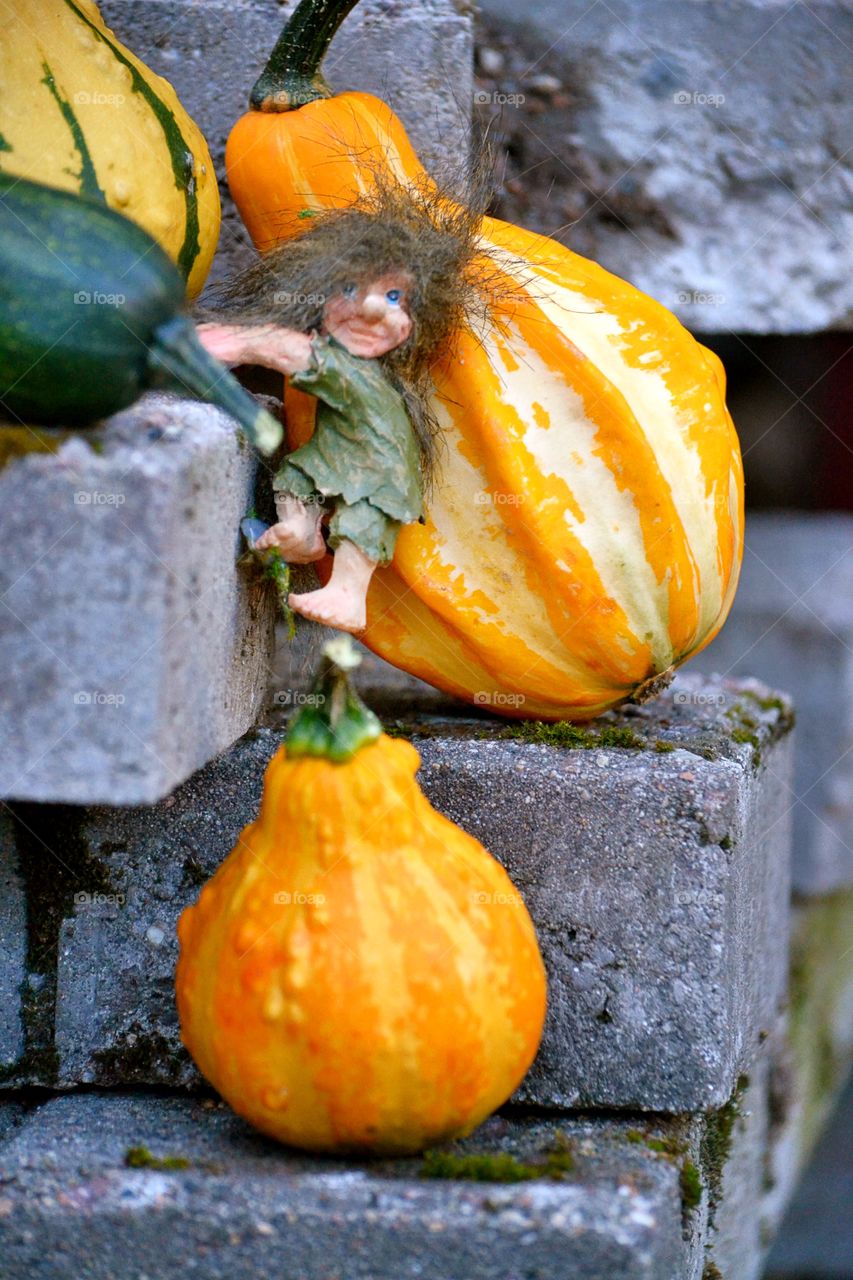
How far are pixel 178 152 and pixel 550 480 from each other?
63cm

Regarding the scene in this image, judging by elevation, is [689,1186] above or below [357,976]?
below

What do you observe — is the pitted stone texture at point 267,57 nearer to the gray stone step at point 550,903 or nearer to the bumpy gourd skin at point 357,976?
the gray stone step at point 550,903

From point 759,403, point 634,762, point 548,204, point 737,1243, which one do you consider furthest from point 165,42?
point 737,1243

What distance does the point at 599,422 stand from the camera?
1464 mm

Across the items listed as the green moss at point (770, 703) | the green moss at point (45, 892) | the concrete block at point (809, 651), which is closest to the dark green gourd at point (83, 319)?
the green moss at point (45, 892)

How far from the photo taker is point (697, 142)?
2.25 metres

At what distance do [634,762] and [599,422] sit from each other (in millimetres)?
400

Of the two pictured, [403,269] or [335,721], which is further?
[403,269]

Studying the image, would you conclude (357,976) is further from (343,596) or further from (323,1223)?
(343,596)

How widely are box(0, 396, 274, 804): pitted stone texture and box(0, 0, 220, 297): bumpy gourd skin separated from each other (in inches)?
16.6

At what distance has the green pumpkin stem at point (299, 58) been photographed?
159cm

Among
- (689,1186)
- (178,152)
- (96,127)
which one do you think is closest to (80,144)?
(96,127)

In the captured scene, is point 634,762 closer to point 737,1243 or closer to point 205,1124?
point 205,1124

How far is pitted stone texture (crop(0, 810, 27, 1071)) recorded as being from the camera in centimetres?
144
